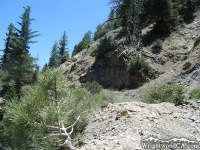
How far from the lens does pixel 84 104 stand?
549cm

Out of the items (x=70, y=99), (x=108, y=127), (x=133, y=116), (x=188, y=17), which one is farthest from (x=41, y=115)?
(x=188, y=17)

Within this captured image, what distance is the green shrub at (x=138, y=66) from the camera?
16609mm

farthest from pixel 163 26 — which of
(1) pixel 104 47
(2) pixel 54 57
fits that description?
(2) pixel 54 57

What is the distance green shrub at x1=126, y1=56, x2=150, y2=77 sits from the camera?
16.6 metres

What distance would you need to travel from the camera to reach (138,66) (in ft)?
55.4

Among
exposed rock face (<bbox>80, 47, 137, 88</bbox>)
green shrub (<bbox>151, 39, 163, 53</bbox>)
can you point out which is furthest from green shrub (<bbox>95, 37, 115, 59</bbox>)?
green shrub (<bbox>151, 39, 163, 53</bbox>)

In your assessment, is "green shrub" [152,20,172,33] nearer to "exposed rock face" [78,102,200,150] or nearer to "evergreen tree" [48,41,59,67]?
"exposed rock face" [78,102,200,150]

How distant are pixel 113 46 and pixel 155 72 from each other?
6.14 metres

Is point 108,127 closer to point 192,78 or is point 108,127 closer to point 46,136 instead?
point 46,136

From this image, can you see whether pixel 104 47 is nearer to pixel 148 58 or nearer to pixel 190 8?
pixel 148 58

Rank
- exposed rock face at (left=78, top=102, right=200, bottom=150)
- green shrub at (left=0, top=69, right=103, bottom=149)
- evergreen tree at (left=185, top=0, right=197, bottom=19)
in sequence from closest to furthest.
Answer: green shrub at (left=0, top=69, right=103, bottom=149), exposed rock face at (left=78, top=102, right=200, bottom=150), evergreen tree at (left=185, top=0, right=197, bottom=19)

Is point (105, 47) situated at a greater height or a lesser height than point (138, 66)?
greater

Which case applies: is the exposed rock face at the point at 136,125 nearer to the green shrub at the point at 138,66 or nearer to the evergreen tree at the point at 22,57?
the green shrub at the point at 138,66

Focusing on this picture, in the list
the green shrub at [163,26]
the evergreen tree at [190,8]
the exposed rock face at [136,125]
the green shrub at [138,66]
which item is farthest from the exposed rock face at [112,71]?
the exposed rock face at [136,125]
